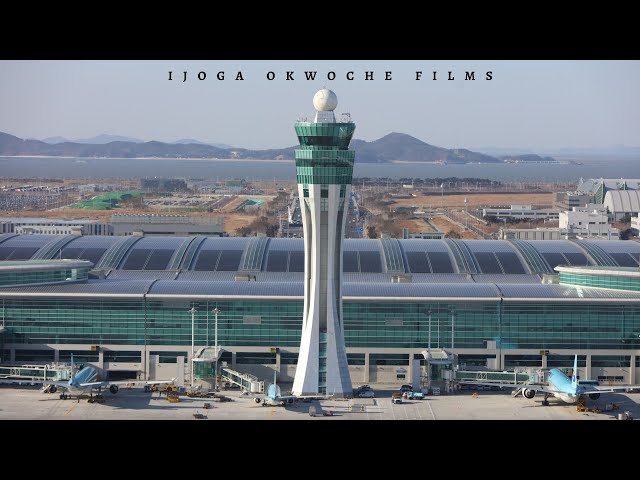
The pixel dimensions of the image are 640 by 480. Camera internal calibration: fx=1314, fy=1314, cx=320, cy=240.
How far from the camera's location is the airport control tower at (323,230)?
3578 inches

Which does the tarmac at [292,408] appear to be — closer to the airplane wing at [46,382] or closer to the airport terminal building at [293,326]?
the airplane wing at [46,382]

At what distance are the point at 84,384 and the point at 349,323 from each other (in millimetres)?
20782

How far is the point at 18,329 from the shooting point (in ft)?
333

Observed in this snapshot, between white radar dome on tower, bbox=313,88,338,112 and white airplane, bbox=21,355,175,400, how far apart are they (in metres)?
22.9

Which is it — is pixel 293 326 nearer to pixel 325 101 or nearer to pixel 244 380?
pixel 244 380

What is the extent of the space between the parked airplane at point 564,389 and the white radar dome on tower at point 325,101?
24.8 meters

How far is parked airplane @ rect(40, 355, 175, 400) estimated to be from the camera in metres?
92.8

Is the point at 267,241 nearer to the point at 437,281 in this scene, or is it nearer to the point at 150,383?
the point at 437,281

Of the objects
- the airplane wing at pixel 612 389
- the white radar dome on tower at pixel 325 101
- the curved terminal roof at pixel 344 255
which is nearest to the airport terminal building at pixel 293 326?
the airplane wing at pixel 612 389

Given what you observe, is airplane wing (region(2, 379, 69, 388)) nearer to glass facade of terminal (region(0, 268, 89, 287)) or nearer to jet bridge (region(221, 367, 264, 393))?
glass facade of terminal (region(0, 268, 89, 287))

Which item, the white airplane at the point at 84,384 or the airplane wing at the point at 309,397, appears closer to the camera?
Answer: the airplane wing at the point at 309,397

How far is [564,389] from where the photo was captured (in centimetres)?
9225

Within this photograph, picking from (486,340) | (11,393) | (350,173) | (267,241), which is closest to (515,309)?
(486,340)

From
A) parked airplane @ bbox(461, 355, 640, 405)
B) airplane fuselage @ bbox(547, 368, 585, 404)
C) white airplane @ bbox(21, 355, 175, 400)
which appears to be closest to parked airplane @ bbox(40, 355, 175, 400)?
white airplane @ bbox(21, 355, 175, 400)
